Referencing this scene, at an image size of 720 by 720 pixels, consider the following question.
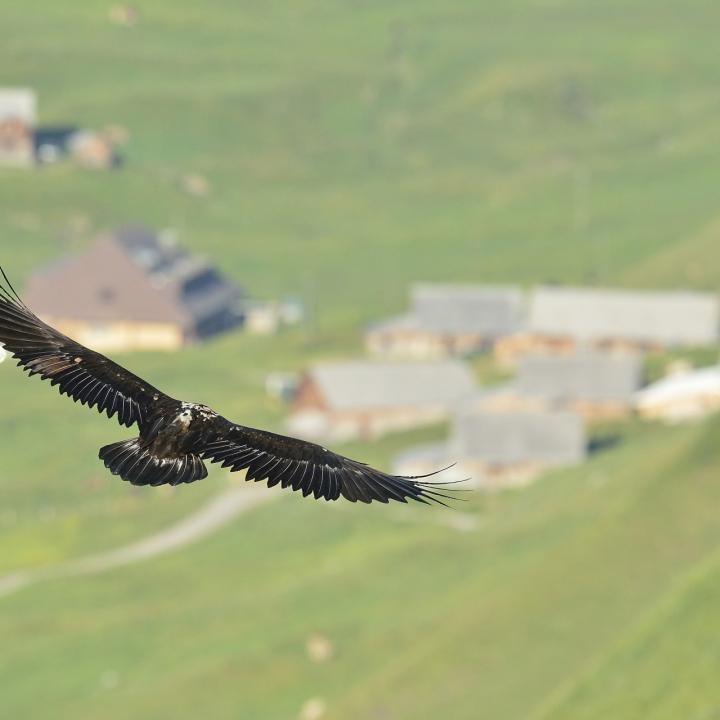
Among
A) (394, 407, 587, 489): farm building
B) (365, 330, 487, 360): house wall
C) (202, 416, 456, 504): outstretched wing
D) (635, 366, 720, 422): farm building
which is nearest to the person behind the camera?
(202, 416, 456, 504): outstretched wing

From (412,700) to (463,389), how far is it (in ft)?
263

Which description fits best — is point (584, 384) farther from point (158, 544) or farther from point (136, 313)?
point (158, 544)

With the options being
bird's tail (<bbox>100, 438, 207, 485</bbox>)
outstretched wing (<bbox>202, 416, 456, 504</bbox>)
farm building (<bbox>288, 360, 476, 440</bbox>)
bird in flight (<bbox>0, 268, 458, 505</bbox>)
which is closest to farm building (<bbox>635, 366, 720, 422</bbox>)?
farm building (<bbox>288, 360, 476, 440</bbox>)

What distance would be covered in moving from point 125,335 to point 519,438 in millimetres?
58464

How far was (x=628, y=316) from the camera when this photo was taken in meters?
188

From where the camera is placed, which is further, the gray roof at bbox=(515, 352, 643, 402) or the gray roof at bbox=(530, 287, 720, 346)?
the gray roof at bbox=(530, 287, 720, 346)

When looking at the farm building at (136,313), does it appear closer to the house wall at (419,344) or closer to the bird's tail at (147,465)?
the house wall at (419,344)

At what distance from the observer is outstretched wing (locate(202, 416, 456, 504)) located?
29188 mm

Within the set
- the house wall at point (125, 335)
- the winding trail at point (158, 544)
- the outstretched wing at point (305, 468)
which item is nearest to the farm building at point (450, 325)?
the house wall at point (125, 335)

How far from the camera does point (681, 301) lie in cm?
18612

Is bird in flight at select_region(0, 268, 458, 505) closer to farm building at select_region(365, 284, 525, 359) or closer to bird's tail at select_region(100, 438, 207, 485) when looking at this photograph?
bird's tail at select_region(100, 438, 207, 485)

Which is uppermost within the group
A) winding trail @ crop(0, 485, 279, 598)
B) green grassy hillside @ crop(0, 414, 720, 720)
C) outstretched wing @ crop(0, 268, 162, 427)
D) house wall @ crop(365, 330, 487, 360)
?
house wall @ crop(365, 330, 487, 360)

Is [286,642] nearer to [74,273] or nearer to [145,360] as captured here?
[145,360]

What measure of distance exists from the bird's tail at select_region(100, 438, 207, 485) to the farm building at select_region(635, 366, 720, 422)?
125 m
